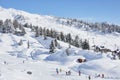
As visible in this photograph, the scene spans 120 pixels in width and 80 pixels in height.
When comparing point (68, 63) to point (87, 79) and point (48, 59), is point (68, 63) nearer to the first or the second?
point (48, 59)

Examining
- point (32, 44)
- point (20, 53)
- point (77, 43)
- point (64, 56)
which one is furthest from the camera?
point (77, 43)

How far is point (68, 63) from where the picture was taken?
79.4 m

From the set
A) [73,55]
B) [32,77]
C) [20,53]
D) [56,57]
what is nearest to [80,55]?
[73,55]

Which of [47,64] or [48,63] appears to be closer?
[47,64]

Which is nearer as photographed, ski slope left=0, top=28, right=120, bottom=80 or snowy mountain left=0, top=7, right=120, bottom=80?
ski slope left=0, top=28, right=120, bottom=80

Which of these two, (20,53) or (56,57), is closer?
(56,57)

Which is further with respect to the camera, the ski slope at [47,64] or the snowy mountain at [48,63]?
the snowy mountain at [48,63]

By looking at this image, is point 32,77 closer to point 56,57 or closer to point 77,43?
point 56,57

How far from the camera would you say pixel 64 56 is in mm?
89125

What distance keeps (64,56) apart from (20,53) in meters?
27.0

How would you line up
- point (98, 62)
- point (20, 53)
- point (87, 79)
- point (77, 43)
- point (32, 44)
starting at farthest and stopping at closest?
point (77, 43) → point (32, 44) → point (20, 53) → point (98, 62) → point (87, 79)

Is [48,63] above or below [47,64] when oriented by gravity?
below

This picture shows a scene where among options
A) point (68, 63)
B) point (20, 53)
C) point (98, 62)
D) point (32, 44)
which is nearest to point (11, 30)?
point (32, 44)

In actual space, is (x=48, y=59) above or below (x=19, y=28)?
below
